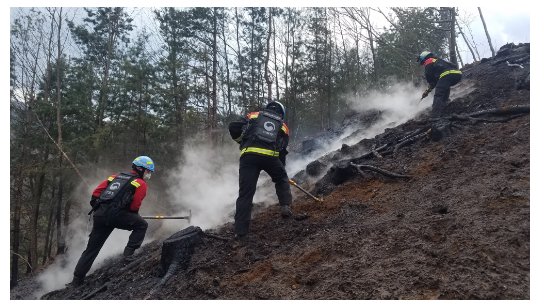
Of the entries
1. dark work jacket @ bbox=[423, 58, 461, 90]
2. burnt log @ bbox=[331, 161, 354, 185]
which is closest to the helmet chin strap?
burnt log @ bbox=[331, 161, 354, 185]

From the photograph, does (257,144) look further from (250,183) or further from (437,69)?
(437,69)

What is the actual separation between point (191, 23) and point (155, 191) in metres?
11.1

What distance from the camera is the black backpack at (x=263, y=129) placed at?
478 centimetres

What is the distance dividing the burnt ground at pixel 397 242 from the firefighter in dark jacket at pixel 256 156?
32 cm

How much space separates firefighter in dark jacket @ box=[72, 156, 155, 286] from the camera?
17.4ft

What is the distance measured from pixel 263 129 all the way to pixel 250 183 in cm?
82

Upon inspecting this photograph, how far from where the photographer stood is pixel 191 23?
66.2 ft

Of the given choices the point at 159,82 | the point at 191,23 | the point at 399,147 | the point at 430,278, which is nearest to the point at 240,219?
the point at 430,278

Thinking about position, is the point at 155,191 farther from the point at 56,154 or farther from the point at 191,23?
the point at 191,23

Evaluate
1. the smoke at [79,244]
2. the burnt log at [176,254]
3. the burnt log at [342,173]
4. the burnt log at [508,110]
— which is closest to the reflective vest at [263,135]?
the burnt log at [176,254]

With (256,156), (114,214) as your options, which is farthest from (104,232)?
(256,156)

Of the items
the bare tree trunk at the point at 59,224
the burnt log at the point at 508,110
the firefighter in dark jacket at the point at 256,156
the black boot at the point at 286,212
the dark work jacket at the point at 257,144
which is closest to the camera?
the firefighter in dark jacket at the point at 256,156

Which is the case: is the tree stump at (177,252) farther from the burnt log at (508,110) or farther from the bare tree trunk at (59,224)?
the bare tree trunk at (59,224)

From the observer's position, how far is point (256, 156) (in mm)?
4734
